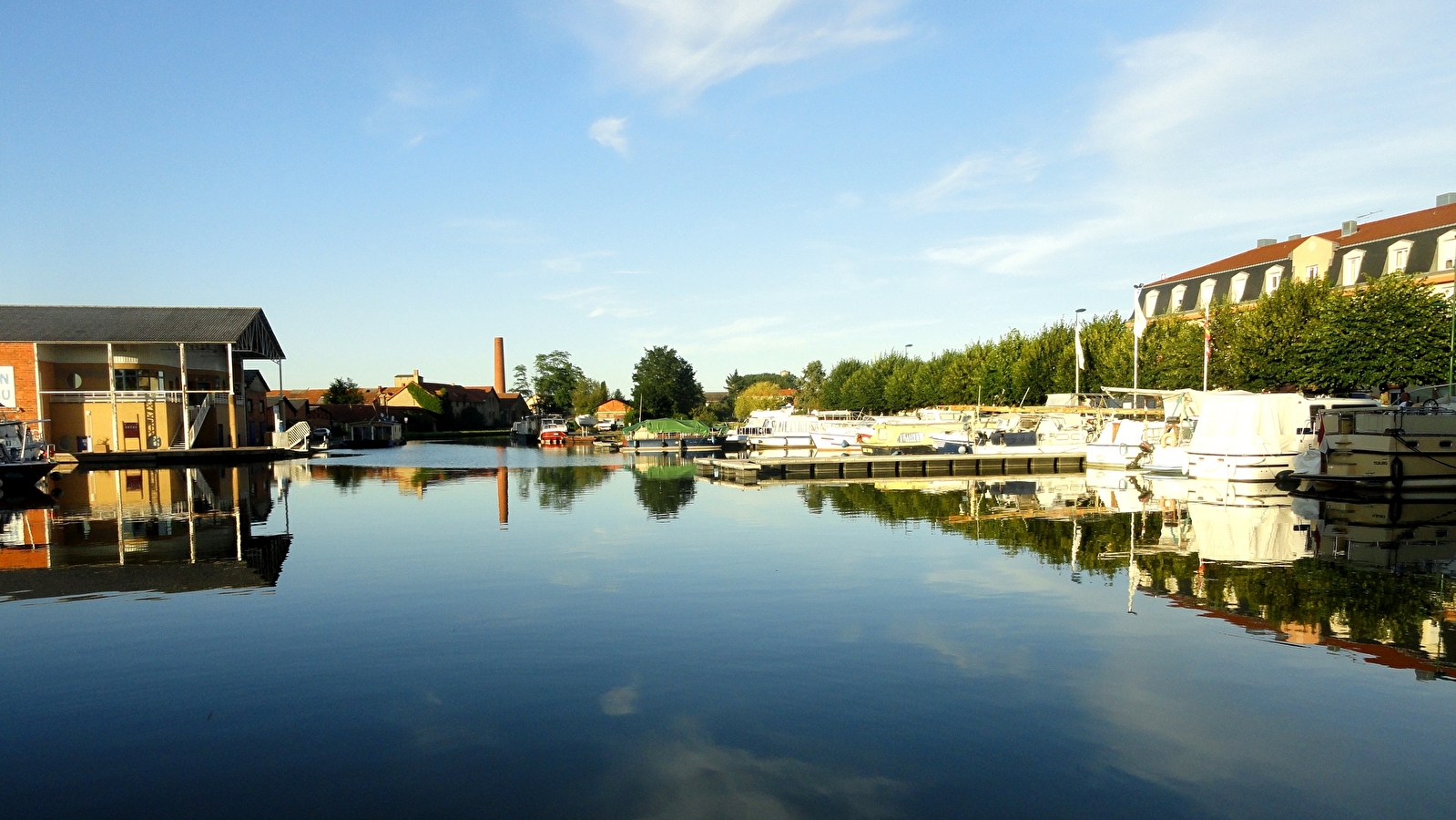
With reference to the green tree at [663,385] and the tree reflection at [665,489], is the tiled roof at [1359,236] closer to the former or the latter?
the tree reflection at [665,489]

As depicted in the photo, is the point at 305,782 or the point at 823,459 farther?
the point at 823,459

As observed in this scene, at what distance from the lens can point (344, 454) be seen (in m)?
65.6

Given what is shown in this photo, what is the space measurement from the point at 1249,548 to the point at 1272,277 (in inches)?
1647

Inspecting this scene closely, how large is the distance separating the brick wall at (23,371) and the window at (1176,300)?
71083mm

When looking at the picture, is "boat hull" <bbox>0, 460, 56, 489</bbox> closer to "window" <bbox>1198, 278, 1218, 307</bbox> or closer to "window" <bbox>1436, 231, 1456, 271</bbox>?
"window" <bbox>1198, 278, 1218, 307</bbox>

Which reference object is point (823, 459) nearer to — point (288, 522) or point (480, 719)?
point (288, 522)

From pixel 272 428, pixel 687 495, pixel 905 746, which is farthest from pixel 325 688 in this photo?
pixel 272 428

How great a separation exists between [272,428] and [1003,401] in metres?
58.8

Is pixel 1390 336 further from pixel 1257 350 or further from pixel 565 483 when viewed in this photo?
pixel 565 483

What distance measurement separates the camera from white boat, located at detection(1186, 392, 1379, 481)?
3006 centimetres

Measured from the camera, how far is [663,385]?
4360 inches

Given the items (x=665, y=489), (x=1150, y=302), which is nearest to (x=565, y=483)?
(x=665, y=489)

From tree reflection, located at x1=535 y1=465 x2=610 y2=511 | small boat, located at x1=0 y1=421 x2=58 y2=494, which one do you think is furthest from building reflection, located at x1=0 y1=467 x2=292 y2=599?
tree reflection, located at x1=535 y1=465 x2=610 y2=511

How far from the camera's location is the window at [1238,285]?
53.2 meters
